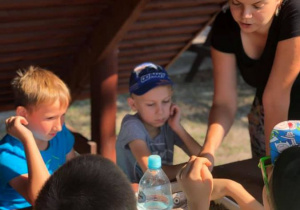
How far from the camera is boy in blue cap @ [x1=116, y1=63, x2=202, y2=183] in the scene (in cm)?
255

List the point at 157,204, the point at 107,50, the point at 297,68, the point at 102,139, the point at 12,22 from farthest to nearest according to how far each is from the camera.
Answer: the point at 102,139 → the point at 107,50 → the point at 12,22 → the point at 297,68 → the point at 157,204

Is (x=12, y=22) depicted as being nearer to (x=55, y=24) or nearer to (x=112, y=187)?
(x=55, y=24)

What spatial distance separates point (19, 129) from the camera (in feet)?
7.20

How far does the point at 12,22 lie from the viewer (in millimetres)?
3430

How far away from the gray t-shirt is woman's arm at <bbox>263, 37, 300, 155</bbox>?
698 mm

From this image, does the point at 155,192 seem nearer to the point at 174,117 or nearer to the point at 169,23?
the point at 174,117

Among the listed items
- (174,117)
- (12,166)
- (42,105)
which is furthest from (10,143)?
(174,117)

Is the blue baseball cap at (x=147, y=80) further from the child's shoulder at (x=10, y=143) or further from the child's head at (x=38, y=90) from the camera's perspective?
the child's shoulder at (x=10, y=143)

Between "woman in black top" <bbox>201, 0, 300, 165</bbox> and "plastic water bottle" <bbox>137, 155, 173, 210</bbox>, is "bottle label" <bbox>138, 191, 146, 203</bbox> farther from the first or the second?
"woman in black top" <bbox>201, 0, 300, 165</bbox>

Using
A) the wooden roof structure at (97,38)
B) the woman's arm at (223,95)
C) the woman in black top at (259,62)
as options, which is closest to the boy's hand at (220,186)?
the woman in black top at (259,62)

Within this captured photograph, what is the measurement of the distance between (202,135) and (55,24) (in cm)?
232

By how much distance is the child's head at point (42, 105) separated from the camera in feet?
7.65

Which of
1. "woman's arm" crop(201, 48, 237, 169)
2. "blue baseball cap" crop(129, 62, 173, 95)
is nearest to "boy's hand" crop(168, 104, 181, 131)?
"blue baseball cap" crop(129, 62, 173, 95)

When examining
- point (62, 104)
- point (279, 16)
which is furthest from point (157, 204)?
point (279, 16)
